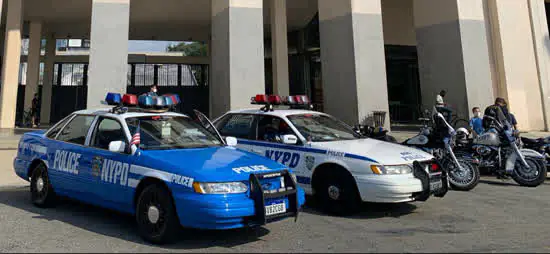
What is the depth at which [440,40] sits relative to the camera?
12.5 m

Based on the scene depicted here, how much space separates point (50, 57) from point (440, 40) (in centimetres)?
2255

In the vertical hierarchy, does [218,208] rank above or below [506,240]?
above

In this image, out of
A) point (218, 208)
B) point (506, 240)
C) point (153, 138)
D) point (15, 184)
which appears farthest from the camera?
point (15, 184)

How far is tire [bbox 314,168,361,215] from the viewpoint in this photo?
4.73 meters

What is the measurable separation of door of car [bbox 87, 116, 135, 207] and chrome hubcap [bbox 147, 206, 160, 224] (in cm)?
39

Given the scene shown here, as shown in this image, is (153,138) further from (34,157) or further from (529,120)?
(529,120)

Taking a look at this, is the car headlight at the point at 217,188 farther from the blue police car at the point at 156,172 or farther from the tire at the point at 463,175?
the tire at the point at 463,175

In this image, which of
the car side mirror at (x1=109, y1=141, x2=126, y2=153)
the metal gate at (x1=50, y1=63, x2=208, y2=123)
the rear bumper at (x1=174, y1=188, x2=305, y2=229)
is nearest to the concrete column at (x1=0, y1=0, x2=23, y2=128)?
the metal gate at (x1=50, y1=63, x2=208, y2=123)

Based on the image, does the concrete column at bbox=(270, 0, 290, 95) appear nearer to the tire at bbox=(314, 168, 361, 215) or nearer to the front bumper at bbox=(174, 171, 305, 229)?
the tire at bbox=(314, 168, 361, 215)

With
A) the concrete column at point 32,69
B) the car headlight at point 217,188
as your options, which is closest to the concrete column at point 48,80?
the concrete column at point 32,69

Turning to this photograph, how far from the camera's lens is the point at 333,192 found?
4918mm

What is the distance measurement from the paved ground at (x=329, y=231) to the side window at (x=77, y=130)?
1.10 meters

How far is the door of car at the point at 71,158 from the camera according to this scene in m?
4.47

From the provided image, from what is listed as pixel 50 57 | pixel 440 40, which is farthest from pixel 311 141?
pixel 50 57
